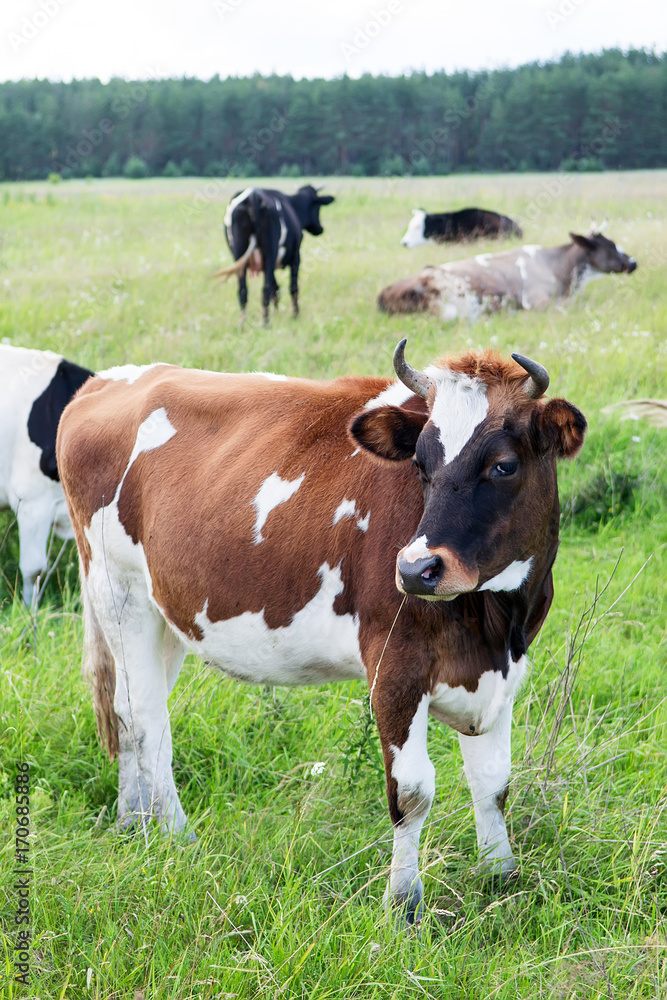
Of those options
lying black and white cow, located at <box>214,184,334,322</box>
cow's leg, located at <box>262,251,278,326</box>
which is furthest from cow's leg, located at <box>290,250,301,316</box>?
cow's leg, located at <box>262,251,278,326</box>

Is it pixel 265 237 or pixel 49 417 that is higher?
pixel 265 237

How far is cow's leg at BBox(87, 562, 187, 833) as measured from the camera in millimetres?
3322

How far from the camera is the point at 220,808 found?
3270 mm

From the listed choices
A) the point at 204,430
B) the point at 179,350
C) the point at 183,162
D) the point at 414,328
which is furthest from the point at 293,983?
the point at 183,162

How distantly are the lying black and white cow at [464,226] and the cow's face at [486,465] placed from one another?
14.2 metres

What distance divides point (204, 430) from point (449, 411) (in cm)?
113

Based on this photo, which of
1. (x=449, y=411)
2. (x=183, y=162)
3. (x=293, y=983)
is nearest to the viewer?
(x=293, y=983)

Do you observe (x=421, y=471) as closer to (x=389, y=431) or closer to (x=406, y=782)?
(x=389, y=431)

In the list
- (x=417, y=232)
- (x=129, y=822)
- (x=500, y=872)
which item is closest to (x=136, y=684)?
(x=129, y=822)

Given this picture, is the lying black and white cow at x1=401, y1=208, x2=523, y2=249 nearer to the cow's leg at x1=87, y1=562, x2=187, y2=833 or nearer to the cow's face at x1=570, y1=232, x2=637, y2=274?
the cow's face at x1=570, y1=232, x2=637, y2=274

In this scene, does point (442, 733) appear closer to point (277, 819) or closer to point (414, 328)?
point (277, 819)

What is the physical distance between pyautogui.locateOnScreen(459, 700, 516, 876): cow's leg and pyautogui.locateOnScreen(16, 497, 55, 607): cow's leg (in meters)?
3.64

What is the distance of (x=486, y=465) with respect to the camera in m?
2.42

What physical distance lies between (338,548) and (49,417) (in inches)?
146
